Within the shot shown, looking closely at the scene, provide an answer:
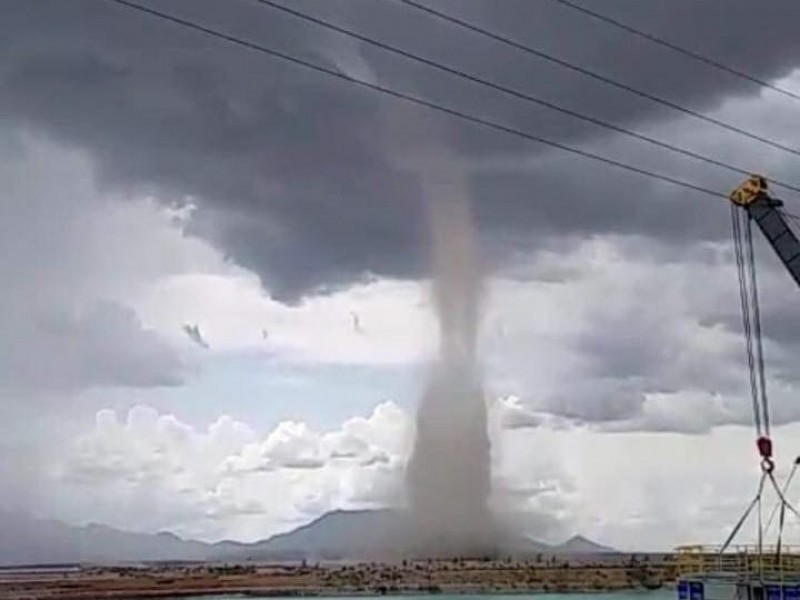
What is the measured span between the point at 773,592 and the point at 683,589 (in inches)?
202

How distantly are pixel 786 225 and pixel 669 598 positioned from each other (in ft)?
388

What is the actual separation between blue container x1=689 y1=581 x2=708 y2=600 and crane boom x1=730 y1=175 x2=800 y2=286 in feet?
62.1

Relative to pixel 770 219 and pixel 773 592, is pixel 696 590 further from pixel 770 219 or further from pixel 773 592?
pixel 770 219

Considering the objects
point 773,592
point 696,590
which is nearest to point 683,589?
point 696,590

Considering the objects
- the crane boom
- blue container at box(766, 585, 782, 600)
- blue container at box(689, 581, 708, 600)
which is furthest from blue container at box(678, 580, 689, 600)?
the crane boom

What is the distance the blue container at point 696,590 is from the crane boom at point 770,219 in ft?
62.1

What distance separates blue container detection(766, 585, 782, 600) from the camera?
2218 inches

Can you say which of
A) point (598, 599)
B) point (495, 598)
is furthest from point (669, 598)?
point (495, 598)

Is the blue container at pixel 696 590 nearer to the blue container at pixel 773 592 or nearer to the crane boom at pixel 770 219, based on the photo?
the blue container at pixel 773 592

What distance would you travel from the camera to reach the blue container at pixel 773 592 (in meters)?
56.3

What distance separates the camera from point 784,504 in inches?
2219

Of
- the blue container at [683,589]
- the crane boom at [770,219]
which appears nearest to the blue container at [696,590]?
the blue container at [683,589]

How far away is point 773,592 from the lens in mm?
56656

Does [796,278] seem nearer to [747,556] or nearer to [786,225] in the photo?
[786,225]
